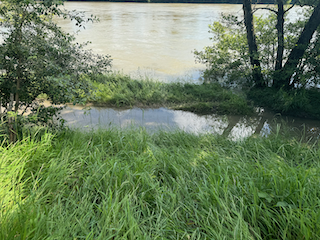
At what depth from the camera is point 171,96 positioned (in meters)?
5.97

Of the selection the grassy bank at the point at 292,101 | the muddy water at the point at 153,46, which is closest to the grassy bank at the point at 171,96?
the grassy bank at the point at 292,101

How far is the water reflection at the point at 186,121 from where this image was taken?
15.9 feet

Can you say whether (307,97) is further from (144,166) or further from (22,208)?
(22,208)

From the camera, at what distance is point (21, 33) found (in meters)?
2.87


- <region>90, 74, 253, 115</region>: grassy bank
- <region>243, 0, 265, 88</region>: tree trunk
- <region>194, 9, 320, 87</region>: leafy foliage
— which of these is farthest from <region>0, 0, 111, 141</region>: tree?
<region>243, 0, 265, 88</region>: tree trunk

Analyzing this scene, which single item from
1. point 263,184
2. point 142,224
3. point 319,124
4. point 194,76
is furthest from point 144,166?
point 194,76

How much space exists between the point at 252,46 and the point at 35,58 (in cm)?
515

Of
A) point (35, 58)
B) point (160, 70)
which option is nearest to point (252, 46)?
point (160, 70)

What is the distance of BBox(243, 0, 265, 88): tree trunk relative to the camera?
5.91 meters

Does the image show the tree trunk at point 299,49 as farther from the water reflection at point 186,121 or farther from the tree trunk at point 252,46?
the water reflection at point 186,121

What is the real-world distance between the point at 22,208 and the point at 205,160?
1871mm

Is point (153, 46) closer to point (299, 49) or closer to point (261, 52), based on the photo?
point (261, 52)

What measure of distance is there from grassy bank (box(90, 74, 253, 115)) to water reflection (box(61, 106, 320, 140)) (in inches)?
9.1

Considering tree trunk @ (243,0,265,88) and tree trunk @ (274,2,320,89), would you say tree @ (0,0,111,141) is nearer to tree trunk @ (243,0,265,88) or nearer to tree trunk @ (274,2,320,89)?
tree trunk @ (243,0,265,88)
